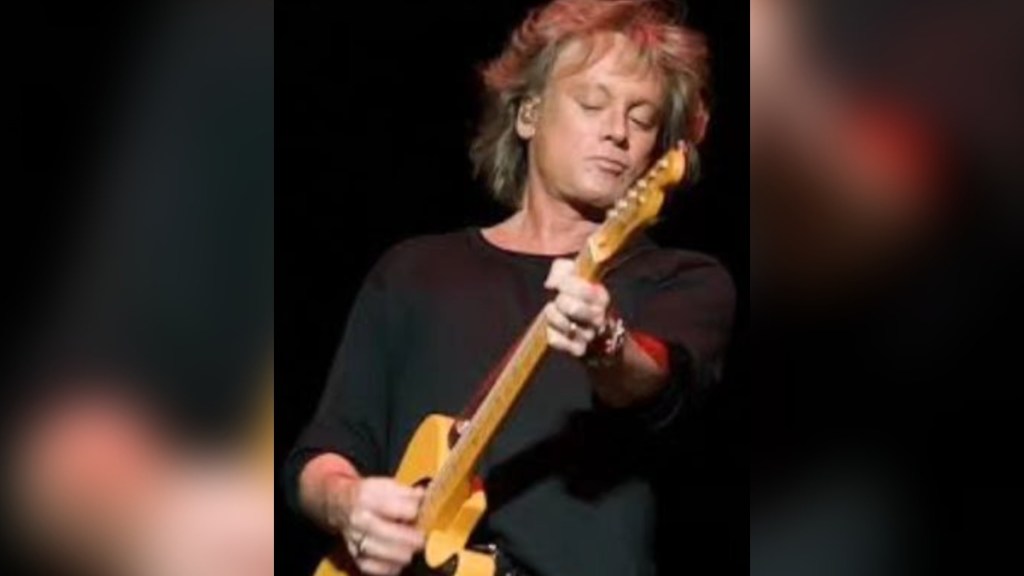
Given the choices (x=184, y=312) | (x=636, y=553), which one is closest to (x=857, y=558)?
(x=636, y=553)

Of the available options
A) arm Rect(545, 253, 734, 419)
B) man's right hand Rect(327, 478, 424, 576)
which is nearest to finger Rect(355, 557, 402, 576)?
man's right hand Rect(327, 478, 424, 576)

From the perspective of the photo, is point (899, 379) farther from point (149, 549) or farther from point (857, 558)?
point (149, 549)

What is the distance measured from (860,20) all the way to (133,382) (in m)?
0.50

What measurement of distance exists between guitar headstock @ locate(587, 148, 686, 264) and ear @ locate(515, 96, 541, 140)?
24 cm

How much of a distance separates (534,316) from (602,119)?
6.0 inches

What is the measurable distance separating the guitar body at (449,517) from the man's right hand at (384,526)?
0.01m

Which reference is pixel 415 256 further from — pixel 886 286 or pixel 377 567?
pixel 886 286

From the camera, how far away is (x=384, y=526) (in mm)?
1036

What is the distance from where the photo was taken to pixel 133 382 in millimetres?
932

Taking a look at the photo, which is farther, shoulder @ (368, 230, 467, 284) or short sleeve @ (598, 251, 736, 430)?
shoulder @ (368, 230, 467, 284)

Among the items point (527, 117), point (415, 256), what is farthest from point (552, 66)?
point (415, 256)

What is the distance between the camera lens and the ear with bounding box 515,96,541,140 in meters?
1.16

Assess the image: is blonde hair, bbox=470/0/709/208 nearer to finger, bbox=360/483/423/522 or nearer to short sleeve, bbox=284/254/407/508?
short sleeve, bbox=284/254/407/508

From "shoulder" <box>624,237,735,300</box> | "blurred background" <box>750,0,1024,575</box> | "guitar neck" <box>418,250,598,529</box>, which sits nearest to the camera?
"blurred background" <box>750,0,1024,575</box>
